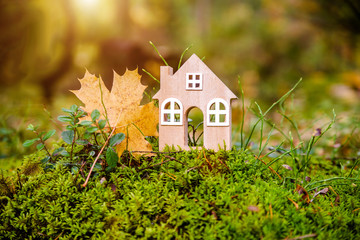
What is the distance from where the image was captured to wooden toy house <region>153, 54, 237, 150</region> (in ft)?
4.04

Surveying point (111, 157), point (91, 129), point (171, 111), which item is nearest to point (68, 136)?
point (91, 129)

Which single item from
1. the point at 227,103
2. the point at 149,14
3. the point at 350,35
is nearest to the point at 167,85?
the point at 227,103

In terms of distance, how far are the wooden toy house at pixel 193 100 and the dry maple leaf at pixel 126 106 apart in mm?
84

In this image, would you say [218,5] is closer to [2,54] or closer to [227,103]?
[2,54]

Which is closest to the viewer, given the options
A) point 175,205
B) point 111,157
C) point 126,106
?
point 175,205

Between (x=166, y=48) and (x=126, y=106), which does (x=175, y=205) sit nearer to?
(x=126, y=106)

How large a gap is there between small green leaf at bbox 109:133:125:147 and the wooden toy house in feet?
0.67

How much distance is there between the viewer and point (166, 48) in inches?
135

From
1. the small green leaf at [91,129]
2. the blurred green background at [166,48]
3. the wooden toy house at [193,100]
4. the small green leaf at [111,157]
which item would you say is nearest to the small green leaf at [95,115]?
the small green leaf at [91,129]

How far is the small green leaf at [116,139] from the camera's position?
114 centimetres

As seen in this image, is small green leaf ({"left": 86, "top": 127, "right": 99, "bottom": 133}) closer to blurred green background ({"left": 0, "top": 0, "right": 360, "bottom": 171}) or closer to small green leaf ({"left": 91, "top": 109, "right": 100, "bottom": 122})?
small green leaf ({"left": 91, "top": 109, "right": 100, "bottom": 122})

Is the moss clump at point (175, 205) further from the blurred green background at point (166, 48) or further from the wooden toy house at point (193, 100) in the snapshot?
the blurred green background at point (166, 48)

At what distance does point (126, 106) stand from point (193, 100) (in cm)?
30

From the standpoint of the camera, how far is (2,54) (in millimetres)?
4387
